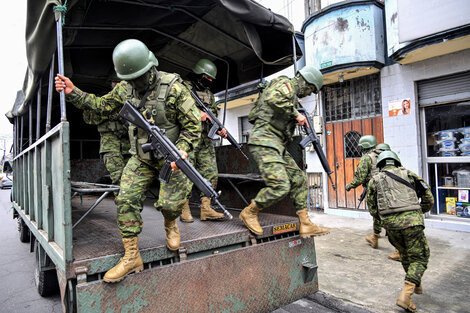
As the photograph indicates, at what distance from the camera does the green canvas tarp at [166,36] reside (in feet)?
9.70

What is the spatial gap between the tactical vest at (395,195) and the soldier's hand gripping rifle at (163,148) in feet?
6.42

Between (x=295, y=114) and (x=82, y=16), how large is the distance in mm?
2256

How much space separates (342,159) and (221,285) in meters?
6.48

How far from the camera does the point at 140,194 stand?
2453 millimetres

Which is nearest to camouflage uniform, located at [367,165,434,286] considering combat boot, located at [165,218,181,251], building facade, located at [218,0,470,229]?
combat boot, located at [165,218,181,251]

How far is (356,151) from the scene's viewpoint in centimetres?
801

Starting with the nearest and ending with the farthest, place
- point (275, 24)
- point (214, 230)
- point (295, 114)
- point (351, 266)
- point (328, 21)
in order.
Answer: point (214, 230) < point (295, 114) < point (275, 24) < point (351, 266) < point (328, 21)

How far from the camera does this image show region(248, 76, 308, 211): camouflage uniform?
3084mm

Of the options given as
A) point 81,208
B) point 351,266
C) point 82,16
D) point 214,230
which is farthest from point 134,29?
point 351,266

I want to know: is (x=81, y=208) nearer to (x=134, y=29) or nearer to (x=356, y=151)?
(x=134, y=29)

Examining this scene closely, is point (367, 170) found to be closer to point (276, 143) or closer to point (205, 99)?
point (276, 143)

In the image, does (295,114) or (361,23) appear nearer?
(295,114)

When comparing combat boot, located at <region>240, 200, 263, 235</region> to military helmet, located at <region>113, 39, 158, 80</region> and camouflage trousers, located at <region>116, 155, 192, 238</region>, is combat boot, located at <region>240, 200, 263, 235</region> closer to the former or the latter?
camouflage trousers, located at <region>116, 155, 192, 238</region>

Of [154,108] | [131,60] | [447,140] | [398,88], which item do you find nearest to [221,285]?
[154,108]
